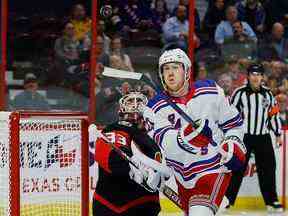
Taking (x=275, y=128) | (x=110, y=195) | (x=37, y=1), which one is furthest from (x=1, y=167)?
(x=275, y=128)

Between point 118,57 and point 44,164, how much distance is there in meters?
3.64

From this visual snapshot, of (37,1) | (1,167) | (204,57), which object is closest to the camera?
(1,167)

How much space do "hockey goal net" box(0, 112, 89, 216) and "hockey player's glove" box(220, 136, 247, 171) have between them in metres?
0.70

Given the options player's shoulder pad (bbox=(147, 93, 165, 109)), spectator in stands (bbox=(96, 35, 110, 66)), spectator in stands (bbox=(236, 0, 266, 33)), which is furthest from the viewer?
spectator in stands (bbox=(236, 0, 266, 33))

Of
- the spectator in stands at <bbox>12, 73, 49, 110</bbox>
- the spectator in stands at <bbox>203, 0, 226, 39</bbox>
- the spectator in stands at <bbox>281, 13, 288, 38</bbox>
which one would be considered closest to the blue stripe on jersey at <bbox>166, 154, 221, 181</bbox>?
the spectator in stands at <bbox>12, 73, 49, 110</bbox>

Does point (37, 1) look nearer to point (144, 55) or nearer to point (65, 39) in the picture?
point (65, 39)

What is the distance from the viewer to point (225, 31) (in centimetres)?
923

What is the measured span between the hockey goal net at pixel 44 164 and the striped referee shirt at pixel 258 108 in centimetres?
388

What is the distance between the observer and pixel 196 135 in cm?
507

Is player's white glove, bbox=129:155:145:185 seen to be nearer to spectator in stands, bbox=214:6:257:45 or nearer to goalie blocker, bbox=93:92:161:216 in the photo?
goalie blocker, bbox=93:92:161:216

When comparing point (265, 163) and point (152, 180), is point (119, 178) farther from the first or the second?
point (265, 163)

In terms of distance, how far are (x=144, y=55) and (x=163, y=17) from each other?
389 mm

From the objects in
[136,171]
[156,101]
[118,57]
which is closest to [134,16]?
[118,57]

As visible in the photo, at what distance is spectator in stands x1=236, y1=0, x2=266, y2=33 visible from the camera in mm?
9266
